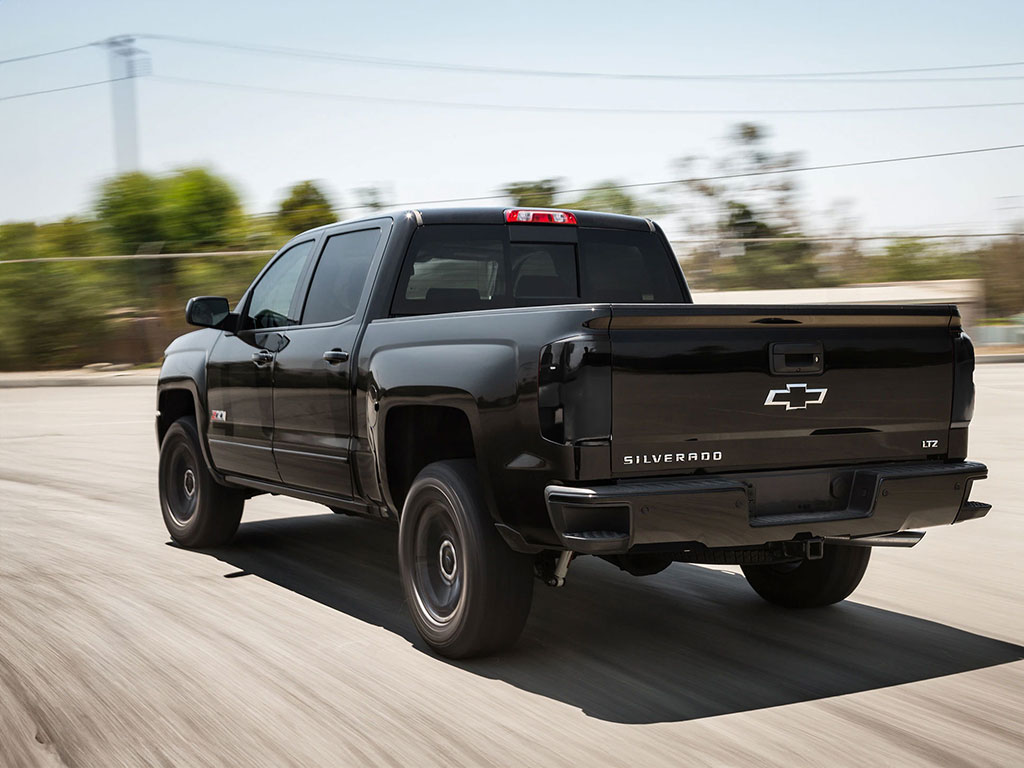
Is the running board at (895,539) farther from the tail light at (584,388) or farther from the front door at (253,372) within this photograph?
the front door at (253,372)

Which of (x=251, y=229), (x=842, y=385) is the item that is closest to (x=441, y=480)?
(x=842, y=385)

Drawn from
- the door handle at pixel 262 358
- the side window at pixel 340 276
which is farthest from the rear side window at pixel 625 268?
the door handle at pixel 262 358

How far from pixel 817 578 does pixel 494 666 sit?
5.80 ft

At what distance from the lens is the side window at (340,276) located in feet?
20.4

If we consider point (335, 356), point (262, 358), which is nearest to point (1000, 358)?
point (262, 358)

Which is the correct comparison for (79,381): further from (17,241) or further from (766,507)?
(766,507)

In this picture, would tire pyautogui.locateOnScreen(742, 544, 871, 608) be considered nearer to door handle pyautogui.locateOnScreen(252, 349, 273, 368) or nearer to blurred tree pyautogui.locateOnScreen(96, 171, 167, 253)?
door handle pyautogui.locateOnScreen(252, 349, 273, 368)

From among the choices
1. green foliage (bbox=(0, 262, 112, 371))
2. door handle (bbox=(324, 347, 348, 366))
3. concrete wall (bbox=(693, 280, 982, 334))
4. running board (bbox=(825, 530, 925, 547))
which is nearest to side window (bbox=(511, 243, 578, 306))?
door handle (bbox=(324, 347, 348, 366))

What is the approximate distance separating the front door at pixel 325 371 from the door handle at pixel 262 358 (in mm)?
116

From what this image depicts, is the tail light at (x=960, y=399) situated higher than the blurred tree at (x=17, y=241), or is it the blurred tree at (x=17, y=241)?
the blurred tree at (x=17, y=241)

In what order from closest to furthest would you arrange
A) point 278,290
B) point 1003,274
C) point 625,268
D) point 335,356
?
point 335,356, point 625,268, point 278,290, point 1003,274

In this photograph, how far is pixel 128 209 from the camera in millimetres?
34906

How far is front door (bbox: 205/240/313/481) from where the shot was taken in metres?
6.78

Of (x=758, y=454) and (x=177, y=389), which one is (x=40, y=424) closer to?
(x=177, y=389)
